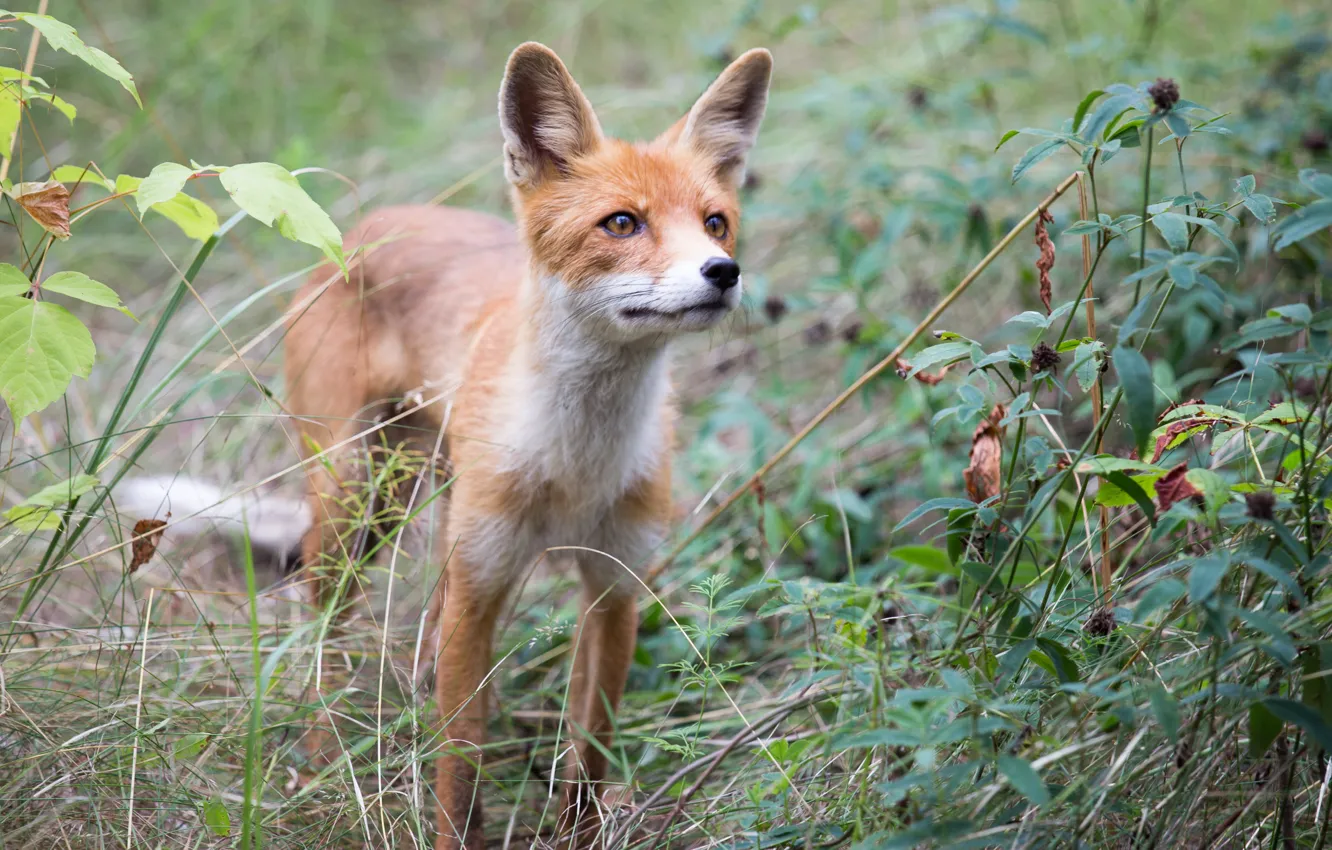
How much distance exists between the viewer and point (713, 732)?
3.88 meters

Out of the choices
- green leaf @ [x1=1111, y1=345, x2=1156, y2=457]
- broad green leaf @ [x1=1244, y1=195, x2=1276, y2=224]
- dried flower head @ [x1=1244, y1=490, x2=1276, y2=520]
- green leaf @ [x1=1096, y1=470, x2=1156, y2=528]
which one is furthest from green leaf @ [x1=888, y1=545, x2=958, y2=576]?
broad green leaf @ [x1=1244, y1=195, x2=1276, y2=224]

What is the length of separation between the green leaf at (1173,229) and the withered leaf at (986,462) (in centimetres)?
75

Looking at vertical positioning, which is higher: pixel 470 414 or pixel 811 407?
pixel 470 414

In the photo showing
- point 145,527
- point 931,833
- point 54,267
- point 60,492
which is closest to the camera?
point 931,833

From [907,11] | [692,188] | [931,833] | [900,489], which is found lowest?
[900,489]

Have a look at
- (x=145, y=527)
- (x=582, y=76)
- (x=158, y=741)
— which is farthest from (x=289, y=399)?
(x=582, y=76)

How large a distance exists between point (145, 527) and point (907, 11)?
7946 mm

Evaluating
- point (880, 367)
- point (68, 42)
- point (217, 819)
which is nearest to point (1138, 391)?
point (880, 367)

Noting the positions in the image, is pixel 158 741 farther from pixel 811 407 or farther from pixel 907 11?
pixel 907 11

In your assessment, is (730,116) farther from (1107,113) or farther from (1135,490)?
(1135,490)

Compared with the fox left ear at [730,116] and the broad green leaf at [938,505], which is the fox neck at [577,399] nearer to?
the fox left ear at [730,116]

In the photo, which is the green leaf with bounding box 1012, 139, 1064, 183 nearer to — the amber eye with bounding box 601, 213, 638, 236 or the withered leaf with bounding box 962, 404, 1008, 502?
the withered leaf with bounding box 962, 404, 1008, 502

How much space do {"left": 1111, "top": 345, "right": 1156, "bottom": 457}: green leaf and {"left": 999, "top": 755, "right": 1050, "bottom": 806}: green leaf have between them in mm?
674

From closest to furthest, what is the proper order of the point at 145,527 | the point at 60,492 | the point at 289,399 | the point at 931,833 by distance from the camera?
the point at 931,833
the point at 60,492
the point at 145,527
the point at 289,399
